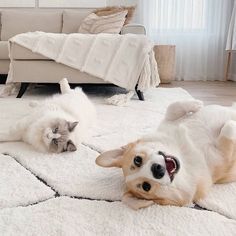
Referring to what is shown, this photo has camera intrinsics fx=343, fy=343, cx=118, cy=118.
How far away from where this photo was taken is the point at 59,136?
1.67 m

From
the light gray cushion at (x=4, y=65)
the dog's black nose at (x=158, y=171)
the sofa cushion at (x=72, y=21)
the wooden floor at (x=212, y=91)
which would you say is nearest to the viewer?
the dog's black nose at (x=158, y=171)

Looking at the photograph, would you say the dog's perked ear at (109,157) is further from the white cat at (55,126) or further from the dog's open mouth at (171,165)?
the white cat at (55,126)

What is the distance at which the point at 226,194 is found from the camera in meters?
1.25

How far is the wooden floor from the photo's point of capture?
128 inches

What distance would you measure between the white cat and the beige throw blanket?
884mm

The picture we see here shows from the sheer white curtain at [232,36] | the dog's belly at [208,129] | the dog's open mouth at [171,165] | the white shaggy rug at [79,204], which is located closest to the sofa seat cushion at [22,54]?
the white shaggy rug at [79,204]

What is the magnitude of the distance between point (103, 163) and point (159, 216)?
11.2 inches

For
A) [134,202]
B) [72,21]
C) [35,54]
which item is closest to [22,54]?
[35,54]

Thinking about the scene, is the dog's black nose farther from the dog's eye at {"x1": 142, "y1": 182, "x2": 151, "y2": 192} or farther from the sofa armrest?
the sofa armrest

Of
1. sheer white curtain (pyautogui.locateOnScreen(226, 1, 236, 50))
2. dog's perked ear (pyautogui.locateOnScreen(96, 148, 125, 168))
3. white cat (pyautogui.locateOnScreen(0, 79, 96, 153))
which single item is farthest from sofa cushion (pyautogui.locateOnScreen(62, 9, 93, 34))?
dog's perked ear (pyautogui.locateOnScreen(96, 148, 125, 168))

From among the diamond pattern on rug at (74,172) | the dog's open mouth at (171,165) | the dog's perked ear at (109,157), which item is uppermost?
the dog's open mouth at (171,165)

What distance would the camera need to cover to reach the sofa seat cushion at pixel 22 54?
3016 mm

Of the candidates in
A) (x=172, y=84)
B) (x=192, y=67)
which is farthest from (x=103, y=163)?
(x=192, y=67)

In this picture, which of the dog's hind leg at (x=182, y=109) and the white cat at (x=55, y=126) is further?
the white cat at (x=55, y=126)
